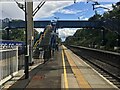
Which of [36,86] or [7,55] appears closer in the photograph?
[36,86]

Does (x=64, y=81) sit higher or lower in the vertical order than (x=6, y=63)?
lower

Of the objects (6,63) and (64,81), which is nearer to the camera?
(64,81)

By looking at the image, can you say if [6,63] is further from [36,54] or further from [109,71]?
[36,54]

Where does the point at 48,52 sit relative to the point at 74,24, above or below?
below

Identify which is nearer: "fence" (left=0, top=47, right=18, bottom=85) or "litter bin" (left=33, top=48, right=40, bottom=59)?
"fence" (left=0, top=47, right=18, bottom=85)

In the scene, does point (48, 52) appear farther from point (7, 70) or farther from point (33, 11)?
point (7, 70)

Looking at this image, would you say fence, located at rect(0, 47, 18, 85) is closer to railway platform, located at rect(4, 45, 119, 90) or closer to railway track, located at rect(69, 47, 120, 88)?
railway platform, located at rect(4, 45, 119, 90)

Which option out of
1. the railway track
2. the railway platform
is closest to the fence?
the railway platform

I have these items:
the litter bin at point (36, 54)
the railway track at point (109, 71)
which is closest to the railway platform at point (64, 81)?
the railway track at point (109, 71)

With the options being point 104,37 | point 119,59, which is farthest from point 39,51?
point 104,37

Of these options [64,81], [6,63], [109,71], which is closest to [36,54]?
[109,71]

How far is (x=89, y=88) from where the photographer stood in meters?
12.4

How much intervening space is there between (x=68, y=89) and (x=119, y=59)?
37.7ft

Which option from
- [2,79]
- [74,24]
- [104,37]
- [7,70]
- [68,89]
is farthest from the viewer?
[74,24]
